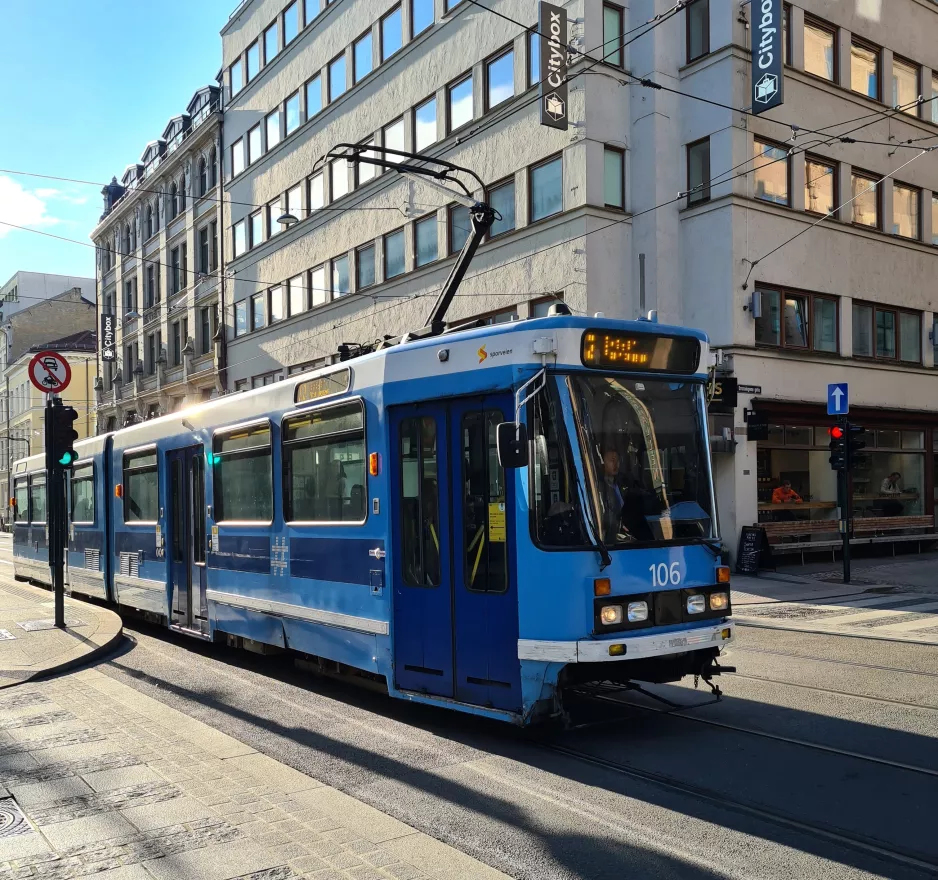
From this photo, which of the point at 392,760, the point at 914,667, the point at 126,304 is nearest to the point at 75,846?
the point at 392,760

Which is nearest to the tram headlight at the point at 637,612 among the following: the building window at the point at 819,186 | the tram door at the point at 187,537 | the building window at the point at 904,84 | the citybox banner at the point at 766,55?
the tram door at the point at 187,537

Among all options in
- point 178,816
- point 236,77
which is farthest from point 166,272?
point 178,816

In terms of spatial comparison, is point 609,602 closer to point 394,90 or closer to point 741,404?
point 741,404

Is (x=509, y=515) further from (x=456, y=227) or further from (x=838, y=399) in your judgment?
(x=456, y=227)

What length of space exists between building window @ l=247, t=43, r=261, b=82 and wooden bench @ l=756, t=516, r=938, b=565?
25308mm

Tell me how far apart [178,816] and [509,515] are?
2865mm

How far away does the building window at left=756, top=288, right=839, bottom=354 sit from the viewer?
70.3 ft

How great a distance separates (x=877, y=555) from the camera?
23203 mm

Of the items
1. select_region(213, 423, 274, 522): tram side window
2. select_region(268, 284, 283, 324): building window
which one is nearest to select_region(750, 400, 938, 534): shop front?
select_region(213, 423, 274, 522): tram side window

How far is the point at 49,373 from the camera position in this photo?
1367 cm

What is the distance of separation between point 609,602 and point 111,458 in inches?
424

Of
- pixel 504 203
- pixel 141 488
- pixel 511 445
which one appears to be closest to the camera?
pixel 511 445

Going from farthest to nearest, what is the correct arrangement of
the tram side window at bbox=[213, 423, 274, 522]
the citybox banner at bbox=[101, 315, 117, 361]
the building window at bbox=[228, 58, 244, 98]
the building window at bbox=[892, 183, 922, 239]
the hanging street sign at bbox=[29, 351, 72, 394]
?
1. the citybox banner at bbox=[101, 315, 117, 361]
2. the building window at bbox=[228, 58, 244, 98]
3. the building window at bbox=[892, 183, 922, 239]
4. the hanging street sign at bbox=[29, 351, 72, 394]
5. the tram side window at bbox=[213, 423, 274, 522]

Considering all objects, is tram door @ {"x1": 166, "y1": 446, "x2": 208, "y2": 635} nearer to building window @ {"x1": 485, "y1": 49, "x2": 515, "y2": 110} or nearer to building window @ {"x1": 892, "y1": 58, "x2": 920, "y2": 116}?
building window @ {"x1": 485, "y1": 49, "x2": 515, "y2": 110}
